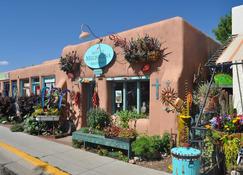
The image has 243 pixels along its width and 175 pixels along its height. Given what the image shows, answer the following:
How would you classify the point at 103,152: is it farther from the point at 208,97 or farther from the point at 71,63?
the point at 71,63

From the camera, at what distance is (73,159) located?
7.45 m

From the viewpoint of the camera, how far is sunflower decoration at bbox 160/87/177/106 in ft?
25.8

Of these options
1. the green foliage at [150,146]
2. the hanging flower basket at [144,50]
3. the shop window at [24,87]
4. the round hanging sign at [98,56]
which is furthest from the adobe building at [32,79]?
the green foliage at [150,146]

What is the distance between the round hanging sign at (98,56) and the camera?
10.0 m

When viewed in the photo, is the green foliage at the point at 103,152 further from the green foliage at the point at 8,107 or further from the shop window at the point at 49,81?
the green foliage at the point at 8,107

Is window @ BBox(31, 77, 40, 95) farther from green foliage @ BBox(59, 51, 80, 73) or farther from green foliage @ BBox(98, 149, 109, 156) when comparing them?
green foliage @ BBox(98, 149, 109, 156)

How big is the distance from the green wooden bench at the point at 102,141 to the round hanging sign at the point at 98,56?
2838mm

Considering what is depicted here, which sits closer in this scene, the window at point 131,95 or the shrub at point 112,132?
the shrub at point 112,132

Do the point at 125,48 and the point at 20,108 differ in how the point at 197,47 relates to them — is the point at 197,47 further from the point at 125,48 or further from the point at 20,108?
the point at 20,108

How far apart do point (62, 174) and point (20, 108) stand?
8805mm

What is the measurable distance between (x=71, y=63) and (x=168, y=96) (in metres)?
5.17

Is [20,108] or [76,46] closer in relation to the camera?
[76,46]

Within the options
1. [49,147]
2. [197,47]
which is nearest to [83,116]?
[49,147]

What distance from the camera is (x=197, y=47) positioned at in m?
8.83
